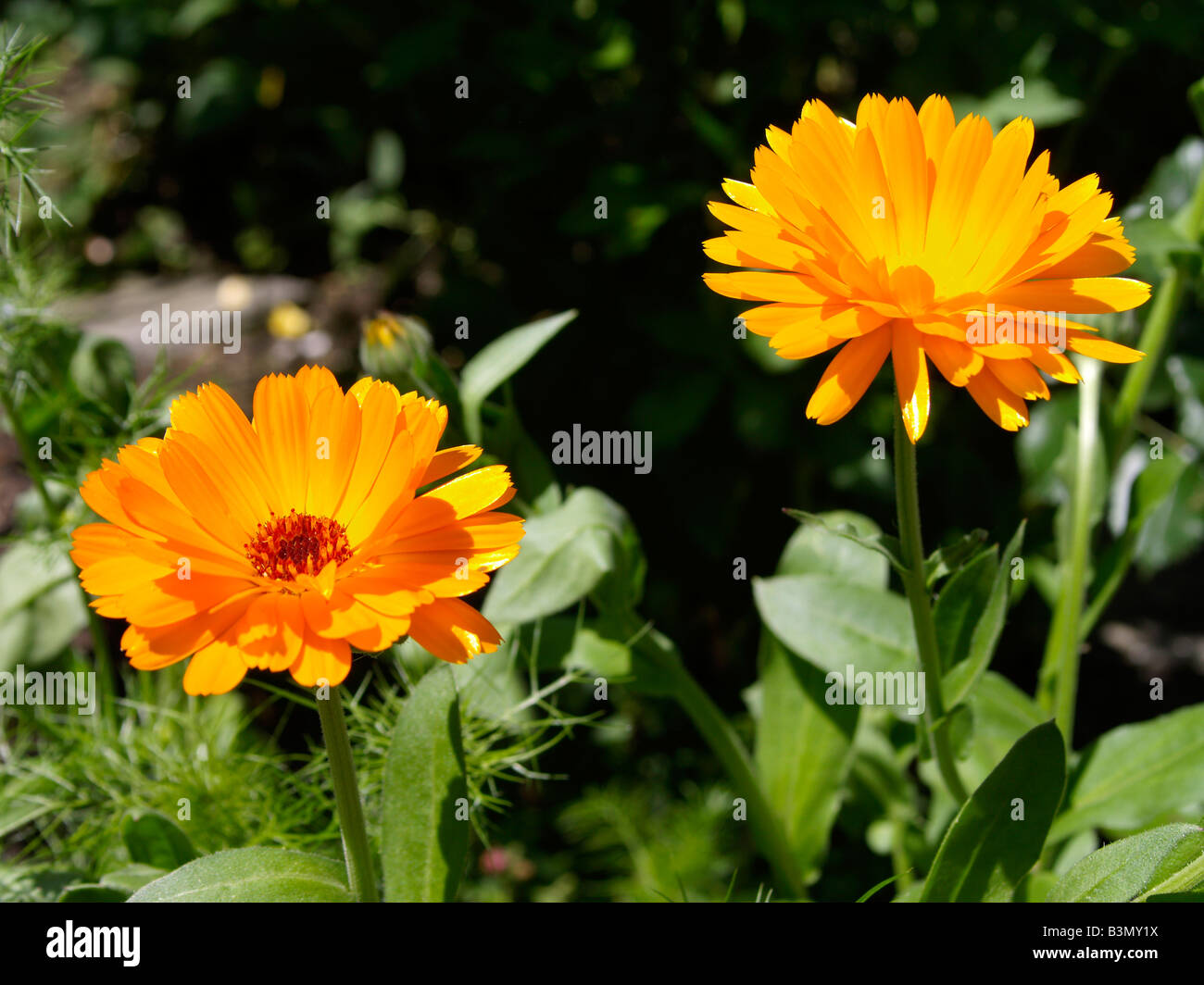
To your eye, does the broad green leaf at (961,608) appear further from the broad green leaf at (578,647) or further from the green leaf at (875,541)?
the broad green leaf at (578,647)

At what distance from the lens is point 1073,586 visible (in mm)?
1327

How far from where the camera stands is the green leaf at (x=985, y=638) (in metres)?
1.00

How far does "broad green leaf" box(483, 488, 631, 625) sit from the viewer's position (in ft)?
3.72

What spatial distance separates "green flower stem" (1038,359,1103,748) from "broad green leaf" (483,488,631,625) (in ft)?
1.77

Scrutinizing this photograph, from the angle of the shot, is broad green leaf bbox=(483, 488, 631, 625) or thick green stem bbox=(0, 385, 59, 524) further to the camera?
thick green stem bbox=(0, 385, 59, 524)

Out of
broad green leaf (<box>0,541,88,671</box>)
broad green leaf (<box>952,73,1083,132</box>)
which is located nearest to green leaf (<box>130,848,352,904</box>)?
broad green leaf (<box>0,541,88,671</box>)

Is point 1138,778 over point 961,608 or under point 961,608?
under

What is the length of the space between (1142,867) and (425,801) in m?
0.60

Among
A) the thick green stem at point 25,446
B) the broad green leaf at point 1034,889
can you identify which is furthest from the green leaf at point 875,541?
the thick green stem at point 25,446

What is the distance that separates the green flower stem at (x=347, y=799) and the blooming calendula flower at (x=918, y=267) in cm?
42

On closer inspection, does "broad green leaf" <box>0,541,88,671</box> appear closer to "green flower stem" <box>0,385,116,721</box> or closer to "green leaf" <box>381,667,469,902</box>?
"green flower stem" <box>0,385,116,721</box>

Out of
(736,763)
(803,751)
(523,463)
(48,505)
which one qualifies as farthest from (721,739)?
(48,505)

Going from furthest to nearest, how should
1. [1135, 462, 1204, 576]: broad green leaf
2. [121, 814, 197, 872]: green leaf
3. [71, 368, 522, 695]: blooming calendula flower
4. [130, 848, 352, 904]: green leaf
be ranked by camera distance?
[1135, 462, 1204, 576]: broad green leaf < [121, 814, 197, 872]: green leaf < [130, 848, 352, 904]: green leaf < [71, 368, 522, 695]: blooming calendula flower

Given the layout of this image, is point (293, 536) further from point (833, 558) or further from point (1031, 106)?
point (1031, 106)
